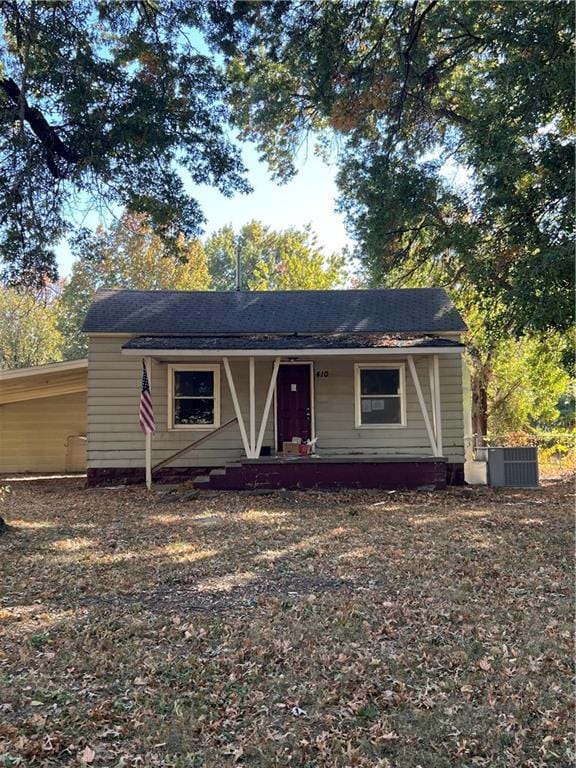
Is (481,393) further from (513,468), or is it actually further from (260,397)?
(260,397)

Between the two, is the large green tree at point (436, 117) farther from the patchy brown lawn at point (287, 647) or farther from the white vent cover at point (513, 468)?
the patchy brown lawn at point (287, 647)

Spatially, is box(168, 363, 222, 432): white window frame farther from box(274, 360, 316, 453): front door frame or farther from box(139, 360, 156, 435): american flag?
box(274, 360, 316, 453): front door frame

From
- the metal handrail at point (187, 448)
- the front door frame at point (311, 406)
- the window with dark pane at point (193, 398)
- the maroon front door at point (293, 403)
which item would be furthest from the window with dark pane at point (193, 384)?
the maroon front door at point (293, 403)

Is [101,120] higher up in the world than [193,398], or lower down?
higher up

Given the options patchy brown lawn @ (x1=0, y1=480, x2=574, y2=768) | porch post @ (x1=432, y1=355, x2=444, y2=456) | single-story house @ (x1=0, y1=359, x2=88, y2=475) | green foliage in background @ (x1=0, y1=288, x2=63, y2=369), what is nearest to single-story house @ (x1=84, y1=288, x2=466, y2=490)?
porch post @ (x1=432, y1=355, x2=444, y2=456)

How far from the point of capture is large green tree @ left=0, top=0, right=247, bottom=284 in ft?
25.1

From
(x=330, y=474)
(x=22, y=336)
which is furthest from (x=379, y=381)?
(x=22, y=336)

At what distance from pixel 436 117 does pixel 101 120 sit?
8.10 meters

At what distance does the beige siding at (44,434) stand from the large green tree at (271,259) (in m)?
14.1

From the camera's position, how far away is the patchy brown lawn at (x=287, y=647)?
255cm

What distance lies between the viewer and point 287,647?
350 cm

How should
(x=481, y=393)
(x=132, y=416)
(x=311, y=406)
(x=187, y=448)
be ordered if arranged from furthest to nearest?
(x=481, y=393)
(x=311, y=406)
(x=132, y=416)
(x=187, y=448)

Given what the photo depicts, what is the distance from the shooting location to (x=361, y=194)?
12.4m

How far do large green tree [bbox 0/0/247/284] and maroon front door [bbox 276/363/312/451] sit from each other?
371 centimetres
